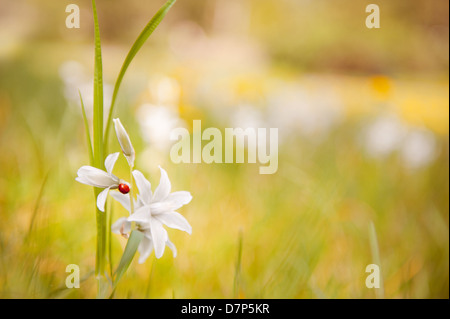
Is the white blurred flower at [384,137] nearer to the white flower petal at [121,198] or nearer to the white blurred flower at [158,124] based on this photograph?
the white blurred flower at [158,124]

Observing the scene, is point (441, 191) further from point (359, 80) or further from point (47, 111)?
point (47, 111)

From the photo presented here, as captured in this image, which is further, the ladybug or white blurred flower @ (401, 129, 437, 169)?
white blurred flower @ (401, 129, 437, 169)

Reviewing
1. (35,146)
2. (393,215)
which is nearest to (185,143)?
(35,146)

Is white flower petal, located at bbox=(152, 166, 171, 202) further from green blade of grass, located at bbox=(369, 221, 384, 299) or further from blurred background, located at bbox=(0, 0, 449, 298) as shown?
green blade of grass, located at bbox=(369, 221, 384, 299)

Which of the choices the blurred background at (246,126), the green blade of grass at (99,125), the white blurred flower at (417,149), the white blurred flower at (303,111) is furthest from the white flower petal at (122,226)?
the white blurred flower at (417,149)

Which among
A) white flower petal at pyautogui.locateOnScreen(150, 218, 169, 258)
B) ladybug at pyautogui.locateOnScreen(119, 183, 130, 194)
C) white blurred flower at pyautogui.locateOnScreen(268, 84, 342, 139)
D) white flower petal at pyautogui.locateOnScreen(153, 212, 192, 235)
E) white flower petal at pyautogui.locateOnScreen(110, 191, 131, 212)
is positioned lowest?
white flower petal at pyautogui.locateOnScreen(150, 218, 169, 258)

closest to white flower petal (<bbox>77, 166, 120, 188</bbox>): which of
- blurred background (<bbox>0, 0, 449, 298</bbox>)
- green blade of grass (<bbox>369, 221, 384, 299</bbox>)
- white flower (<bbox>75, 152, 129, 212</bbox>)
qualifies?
white flower (<bbox>75, 152, 129, 212</bbox>)
